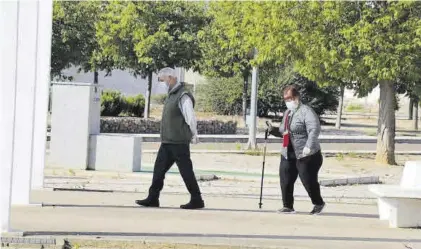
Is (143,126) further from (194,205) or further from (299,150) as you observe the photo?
(299,150)

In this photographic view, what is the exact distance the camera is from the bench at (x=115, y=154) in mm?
15070

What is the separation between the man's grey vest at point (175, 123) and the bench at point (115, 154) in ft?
17.8

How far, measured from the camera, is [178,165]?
9.72m

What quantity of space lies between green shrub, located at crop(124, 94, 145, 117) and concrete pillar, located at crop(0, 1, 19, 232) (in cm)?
2972

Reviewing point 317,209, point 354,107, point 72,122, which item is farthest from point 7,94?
point 354,107

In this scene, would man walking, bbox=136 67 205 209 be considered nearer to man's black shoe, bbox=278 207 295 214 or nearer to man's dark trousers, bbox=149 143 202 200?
man's dark trousers, bbox=149 143 202 200

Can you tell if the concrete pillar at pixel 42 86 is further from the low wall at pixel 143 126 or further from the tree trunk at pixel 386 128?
the low wall at pixel 143 126

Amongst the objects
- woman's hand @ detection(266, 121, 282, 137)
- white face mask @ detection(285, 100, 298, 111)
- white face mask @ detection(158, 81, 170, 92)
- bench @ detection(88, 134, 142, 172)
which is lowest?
bench @ detection(88, 134, 142, 172)

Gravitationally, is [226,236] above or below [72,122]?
below

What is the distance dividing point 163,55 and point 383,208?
23517mm

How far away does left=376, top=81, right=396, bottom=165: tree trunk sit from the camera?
20.8m

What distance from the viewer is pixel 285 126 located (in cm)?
984

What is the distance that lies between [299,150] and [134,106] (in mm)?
28160

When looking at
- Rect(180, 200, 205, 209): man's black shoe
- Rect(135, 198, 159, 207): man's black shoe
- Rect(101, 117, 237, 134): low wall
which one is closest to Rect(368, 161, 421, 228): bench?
Rect(180, 200, 205, 209): man's black shoe
